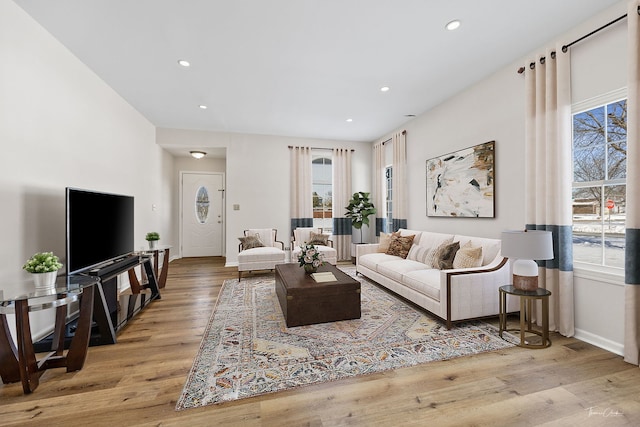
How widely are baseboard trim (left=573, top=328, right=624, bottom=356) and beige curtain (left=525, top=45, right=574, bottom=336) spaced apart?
2.3 inches

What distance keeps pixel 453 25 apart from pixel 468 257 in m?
2.32

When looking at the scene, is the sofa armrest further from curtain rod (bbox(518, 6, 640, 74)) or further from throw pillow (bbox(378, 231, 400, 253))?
curtain rod (bbox(518, 6, 640, 74))

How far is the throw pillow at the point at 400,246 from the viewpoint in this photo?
4.30 metres

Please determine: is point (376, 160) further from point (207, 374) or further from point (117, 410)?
point (117, 410)

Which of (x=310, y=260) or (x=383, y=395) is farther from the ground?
(x=310, y=260)

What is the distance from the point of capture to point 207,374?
2014 mm

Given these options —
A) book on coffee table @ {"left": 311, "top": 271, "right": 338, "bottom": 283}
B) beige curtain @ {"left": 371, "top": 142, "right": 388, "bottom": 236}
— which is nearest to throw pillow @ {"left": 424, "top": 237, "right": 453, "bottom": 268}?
book on coffee table @ {"left": 311, "top": 271, "right": 338, "bottom": 283}

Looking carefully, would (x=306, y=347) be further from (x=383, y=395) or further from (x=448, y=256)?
(x=448, y=256)

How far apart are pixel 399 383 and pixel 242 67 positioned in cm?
351

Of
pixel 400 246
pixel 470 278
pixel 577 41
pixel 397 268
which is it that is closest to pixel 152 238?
pixel 397 268

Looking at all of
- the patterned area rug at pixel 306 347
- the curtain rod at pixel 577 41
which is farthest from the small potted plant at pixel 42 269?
the curtain rod at pixel 577 41

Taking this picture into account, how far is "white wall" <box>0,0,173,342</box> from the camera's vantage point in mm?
2234

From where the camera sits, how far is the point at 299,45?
2.82 meters

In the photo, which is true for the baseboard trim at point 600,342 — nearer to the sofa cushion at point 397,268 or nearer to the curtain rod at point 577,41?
the sofa cushion at point 397,268
